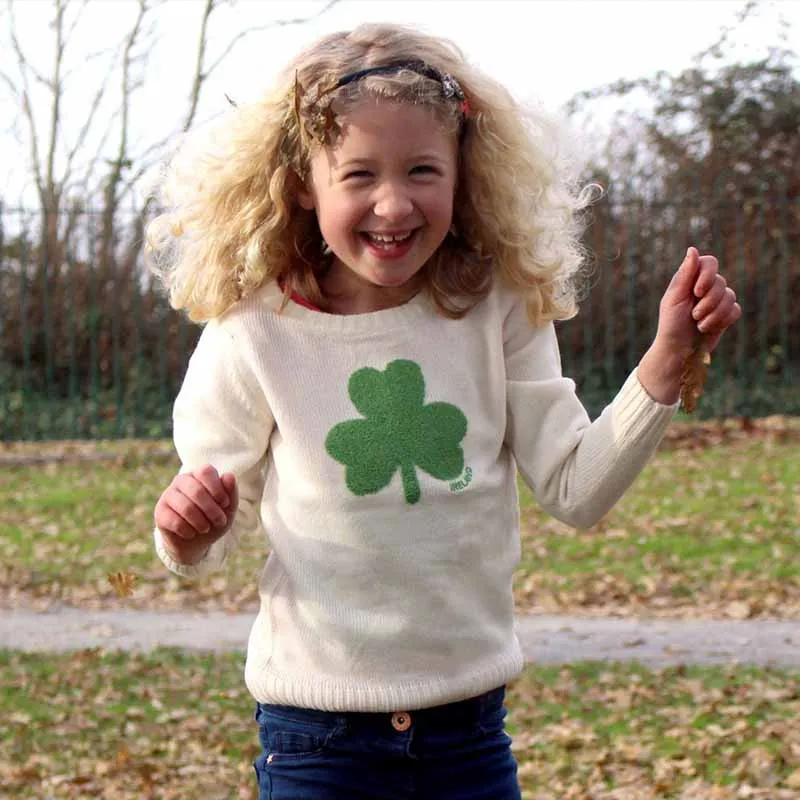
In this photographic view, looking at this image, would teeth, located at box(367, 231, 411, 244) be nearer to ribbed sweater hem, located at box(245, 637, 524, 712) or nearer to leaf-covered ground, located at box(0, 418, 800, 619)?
ribbed sweater hem, located at box(245, 637, 524, 712)

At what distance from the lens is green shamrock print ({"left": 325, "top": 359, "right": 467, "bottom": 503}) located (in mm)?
2244

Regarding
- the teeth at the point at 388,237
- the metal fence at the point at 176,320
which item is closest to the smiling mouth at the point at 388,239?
the teeth at the point at 388,237

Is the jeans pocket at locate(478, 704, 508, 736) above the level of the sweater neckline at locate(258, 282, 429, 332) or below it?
below

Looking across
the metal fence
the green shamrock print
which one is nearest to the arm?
the green shamrock print

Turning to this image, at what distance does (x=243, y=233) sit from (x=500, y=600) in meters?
0.76

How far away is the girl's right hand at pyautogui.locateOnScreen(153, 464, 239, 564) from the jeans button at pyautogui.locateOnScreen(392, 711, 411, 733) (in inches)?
15.5

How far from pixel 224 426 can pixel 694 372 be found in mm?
762

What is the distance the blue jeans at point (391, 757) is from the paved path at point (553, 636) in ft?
11.6

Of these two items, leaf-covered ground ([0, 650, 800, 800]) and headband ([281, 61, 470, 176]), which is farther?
leaf-covered ground ([0, 650, 800, 800])

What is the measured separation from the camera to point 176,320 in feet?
42.9

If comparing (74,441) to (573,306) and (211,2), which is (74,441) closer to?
(211,2)

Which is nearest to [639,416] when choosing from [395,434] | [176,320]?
[395,434]

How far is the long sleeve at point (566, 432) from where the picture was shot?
88.2 inches

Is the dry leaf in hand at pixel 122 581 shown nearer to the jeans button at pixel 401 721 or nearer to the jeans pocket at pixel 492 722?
the jeans button at pixel 401 721
